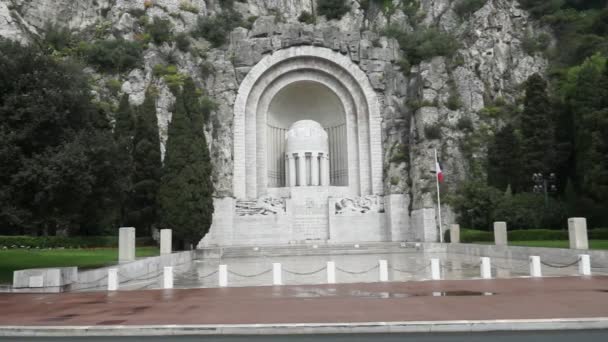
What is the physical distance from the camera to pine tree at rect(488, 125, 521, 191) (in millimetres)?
32156

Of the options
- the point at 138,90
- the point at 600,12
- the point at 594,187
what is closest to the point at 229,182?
the point at 138,90

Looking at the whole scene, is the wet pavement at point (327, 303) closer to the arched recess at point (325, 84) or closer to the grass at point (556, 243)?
the grass at point (556, 243)

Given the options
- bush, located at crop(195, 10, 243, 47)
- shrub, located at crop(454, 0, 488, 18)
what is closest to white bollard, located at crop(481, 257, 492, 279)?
bush, located at crop(195, 10, 243, 47)

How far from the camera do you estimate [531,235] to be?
2509cm

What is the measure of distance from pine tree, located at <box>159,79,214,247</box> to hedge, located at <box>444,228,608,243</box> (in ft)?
49.9

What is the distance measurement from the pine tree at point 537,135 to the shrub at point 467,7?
50.8ft

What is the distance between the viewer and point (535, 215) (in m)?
27.2

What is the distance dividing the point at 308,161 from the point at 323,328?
31.7m

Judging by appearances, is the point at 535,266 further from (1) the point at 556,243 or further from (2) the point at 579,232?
(1) the point at 556,243

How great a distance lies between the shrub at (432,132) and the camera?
116 feet

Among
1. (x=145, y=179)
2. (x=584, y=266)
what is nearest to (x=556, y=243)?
(x=584, y=266)

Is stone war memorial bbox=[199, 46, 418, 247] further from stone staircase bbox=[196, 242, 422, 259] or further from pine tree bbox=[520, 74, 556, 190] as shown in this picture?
pine tree bbox=[520, 74, 556, 190]

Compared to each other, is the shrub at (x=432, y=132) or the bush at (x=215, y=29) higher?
the bush at (x=215, y=29)

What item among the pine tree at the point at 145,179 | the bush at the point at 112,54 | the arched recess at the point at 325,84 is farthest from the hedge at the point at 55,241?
the bush at the point at 112,54
